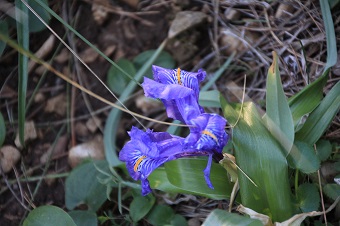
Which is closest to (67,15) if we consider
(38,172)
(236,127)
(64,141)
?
A: (64,141)

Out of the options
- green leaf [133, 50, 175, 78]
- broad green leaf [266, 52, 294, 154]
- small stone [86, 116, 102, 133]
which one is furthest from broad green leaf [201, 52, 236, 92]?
broad green leaf [266, 52, 294, 154]

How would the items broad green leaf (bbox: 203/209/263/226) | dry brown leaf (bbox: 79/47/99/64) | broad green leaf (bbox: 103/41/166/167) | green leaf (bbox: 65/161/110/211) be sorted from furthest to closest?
1. dry brown leaf (bbox: 79/47/99/64)
2. broad green leaf (bbox: 103/41/166/167)
3. green leaf (bbox: 65/161/110/211)
4. broad green leaf (bbox: 203/209/263/226)

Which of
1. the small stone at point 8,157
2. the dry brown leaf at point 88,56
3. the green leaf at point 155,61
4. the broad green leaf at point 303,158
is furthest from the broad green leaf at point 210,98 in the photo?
the small stone at point 8,157

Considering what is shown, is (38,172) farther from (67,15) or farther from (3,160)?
(67,15)

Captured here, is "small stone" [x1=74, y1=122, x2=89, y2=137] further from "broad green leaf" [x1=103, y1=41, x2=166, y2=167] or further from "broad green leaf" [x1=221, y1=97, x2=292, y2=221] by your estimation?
"broad green leaf" [x1=221, y1=97, x2=292, y2=221]

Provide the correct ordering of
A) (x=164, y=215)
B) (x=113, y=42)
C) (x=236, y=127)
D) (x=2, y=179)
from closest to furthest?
1. (x=236, y=127)
2. (x=164, y=215)
3. (x=2, y=179)
4. (x=113, y=42)

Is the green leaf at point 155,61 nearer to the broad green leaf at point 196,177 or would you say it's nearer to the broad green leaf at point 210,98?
the broad green leaf at point 210,98
